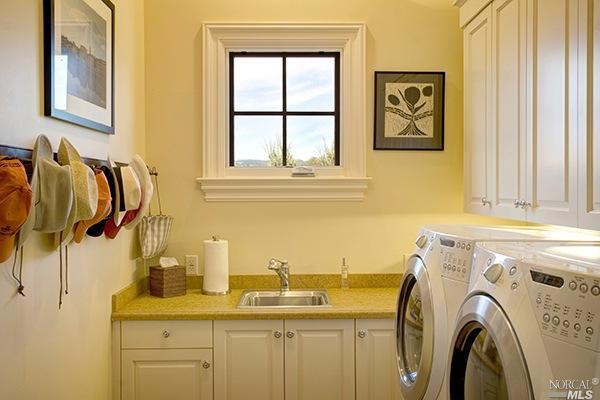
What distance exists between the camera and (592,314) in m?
0.85

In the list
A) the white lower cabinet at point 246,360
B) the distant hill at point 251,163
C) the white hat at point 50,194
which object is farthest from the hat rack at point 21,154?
the distant hill at point 251,163

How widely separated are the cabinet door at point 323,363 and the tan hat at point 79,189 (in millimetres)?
1133

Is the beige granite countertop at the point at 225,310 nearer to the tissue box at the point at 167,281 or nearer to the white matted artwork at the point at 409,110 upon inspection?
the tissue box at the point at 167,281

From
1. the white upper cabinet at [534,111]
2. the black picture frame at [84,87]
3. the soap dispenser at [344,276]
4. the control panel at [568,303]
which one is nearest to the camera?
the control panel at [568,303]

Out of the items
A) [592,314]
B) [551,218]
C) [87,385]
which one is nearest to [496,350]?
[592,314]

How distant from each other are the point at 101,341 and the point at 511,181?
6.41ft

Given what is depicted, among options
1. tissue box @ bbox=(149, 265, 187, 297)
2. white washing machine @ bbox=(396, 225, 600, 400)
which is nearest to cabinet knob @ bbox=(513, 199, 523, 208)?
white washing machine @ bbox=(396, 225, 600, 400)

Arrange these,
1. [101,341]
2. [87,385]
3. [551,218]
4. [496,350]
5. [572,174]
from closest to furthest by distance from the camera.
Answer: [496,350]
[572,174]
[551,218]
[87,385]
[101,341]

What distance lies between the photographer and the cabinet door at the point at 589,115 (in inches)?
54.1

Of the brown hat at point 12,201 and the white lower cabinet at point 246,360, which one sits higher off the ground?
the brown hat at point 12,201

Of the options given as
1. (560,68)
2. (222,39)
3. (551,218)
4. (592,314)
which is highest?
(222,39)

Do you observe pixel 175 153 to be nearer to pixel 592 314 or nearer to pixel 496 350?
pixel 496 350

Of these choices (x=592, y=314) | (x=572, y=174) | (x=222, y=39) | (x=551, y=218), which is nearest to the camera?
(x=592, y=314)

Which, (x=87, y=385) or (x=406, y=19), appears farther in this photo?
(x=406, y=19)
